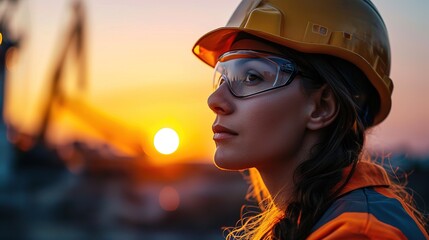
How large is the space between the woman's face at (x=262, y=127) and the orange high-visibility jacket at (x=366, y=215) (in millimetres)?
266

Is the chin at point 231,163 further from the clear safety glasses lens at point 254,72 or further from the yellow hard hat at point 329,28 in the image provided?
the yellow hard hat at point 329,28

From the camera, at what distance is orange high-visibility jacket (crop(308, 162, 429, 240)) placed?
198cm

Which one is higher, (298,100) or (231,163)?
(298,100)

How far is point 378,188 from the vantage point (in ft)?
7.70

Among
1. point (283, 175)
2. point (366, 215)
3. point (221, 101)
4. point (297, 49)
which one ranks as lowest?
point (283, 175)

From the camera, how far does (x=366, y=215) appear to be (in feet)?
6.65

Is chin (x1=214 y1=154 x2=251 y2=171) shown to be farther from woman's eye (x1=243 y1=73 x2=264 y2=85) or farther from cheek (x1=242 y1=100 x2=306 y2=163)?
woman's eye (x1=243 y1=73 x2=264 y2=85)

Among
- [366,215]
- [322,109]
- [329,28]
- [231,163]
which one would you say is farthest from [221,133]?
[366,215]

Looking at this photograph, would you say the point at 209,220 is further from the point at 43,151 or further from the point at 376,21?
the point at 376,21

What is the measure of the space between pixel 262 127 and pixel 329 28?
412 millimetres

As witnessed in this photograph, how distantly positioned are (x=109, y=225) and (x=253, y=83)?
1471 inches

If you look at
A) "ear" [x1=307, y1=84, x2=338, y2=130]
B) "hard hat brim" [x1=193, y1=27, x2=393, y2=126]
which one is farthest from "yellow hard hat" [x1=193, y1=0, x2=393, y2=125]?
"ear" [x1=307, y1=84, x2=338, y2=130]

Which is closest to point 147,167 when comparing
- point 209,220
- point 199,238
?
point 209,220

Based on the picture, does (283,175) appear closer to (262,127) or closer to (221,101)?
(262,127)
